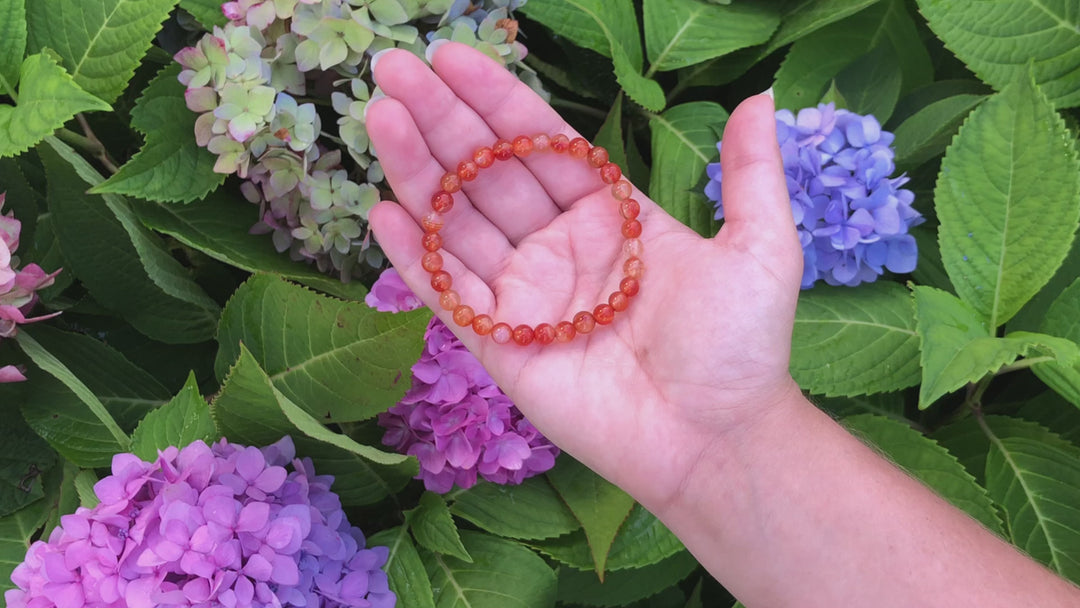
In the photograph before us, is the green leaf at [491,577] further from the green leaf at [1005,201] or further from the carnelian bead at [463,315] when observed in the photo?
the green leaf at [1005,201]

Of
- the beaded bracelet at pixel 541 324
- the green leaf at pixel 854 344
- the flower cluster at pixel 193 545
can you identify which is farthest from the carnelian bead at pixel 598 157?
the flower cluster at pixel 193 545

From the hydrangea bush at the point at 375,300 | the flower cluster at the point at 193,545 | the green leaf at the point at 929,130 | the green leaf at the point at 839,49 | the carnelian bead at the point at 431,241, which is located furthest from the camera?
the green leaf at the point at 839,49

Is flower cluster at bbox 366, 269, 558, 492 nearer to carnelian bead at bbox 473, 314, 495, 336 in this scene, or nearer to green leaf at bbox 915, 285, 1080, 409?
carnelian bead at bbox 473, 314, 495, 336

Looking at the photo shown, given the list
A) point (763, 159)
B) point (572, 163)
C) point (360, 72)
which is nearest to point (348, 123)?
point (360, 72)

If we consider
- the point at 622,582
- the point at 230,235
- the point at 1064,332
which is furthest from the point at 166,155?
the point at 1064,332

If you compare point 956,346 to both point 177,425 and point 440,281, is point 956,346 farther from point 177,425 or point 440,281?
point 177,425

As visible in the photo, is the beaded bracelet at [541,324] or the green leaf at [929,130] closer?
the beaded bracelet at [541,324]
